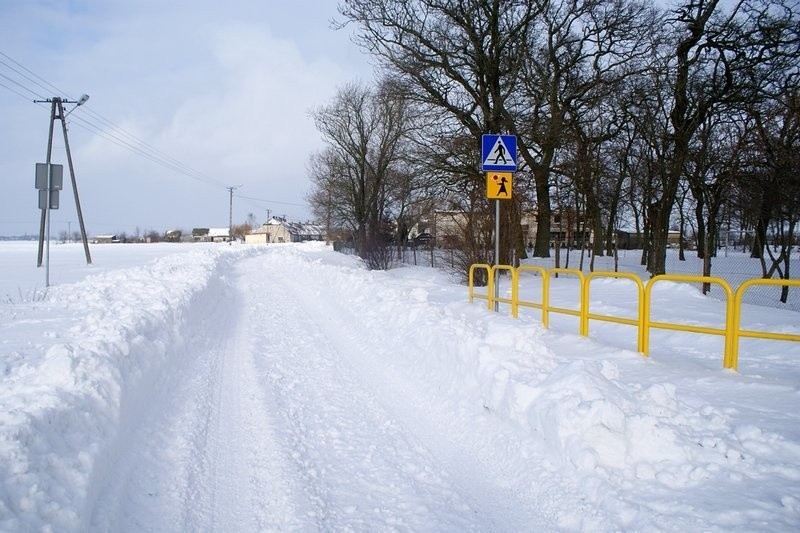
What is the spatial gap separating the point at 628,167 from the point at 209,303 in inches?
814

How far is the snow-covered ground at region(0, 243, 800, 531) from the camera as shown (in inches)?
126

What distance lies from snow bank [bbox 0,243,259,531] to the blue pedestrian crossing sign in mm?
6010

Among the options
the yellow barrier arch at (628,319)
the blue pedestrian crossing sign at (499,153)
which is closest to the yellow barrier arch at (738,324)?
the yellow barrier arch at (628,319)

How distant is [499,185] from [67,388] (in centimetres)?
697

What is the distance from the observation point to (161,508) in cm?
342

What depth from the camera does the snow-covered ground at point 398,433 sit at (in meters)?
3.21

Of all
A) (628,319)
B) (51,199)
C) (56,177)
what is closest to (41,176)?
(56,177)

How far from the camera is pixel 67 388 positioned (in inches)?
161

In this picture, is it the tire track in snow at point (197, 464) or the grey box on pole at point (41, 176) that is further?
the grey box on pole at point (41, 176)

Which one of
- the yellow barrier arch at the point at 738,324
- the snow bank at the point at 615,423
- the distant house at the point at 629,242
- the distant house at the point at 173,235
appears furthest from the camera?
the distant house at the point at 173,235

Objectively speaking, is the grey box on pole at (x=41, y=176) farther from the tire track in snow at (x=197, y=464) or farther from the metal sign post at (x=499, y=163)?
the metal sign post at (x=499, y=163)

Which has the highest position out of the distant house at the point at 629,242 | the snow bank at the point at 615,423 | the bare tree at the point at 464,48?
the bare tree at the point at 464,48

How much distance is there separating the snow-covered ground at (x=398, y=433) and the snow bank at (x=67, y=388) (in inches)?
0.7

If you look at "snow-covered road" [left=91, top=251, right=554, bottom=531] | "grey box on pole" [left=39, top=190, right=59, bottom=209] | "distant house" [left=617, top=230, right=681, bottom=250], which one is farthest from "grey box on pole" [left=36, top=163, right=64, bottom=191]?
"distant house" [left=617, top=230, right=681, bottom=250]
